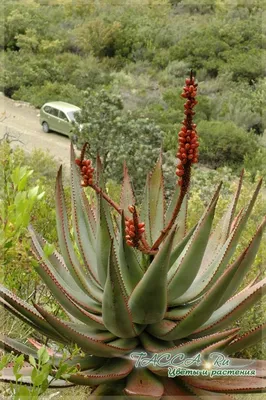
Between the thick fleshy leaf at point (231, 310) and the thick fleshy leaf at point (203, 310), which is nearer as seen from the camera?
the thick fleshy leaf at point (203, 310)

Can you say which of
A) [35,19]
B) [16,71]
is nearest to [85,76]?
[16,71]

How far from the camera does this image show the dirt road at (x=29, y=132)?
1510cm

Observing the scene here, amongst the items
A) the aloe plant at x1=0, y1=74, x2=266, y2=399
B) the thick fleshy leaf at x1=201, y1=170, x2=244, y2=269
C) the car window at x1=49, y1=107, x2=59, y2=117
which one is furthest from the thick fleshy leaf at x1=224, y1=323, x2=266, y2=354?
the car window at x1=49, y1=107, x2=59, y2=117

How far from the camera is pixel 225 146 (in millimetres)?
15117

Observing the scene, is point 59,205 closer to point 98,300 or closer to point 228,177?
point 98,300

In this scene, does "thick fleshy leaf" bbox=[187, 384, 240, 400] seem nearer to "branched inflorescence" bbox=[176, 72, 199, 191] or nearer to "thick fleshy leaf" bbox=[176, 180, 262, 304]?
"thick fleshy leaf" bbox=[176, 180, 262, 304]

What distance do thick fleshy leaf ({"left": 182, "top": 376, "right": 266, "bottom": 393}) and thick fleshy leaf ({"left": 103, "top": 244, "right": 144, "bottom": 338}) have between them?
0.83ft

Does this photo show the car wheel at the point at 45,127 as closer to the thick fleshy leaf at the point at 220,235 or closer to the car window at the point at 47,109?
the car window at the point at 47,109

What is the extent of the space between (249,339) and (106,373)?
464 millimetres

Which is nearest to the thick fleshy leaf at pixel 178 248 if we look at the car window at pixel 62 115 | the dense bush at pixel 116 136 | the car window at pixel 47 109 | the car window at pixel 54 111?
the dense bush at pixel 116 136

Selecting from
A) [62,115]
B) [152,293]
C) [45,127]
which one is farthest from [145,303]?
[45,127]

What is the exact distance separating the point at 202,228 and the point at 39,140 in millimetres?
14135

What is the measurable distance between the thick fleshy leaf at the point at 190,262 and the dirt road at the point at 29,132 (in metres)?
11.7

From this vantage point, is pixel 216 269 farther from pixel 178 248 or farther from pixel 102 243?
pixel 102 243
